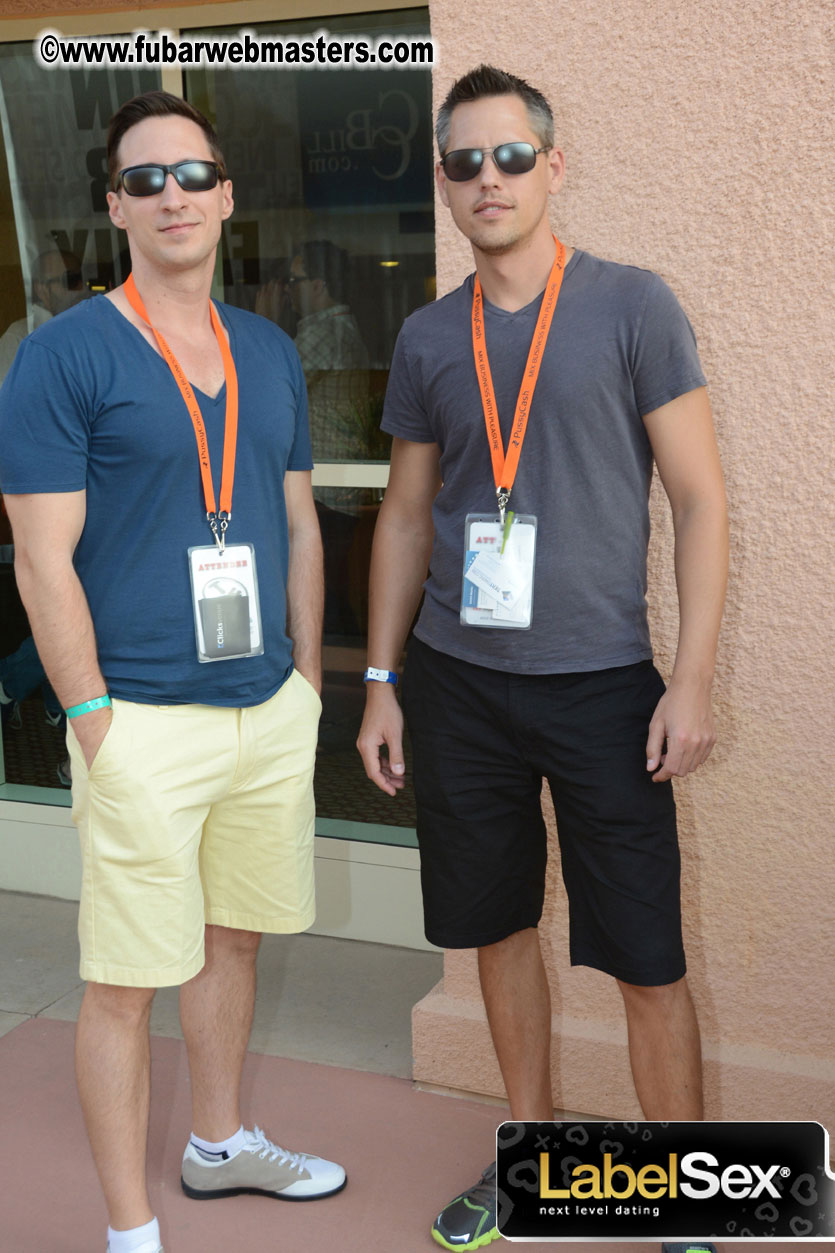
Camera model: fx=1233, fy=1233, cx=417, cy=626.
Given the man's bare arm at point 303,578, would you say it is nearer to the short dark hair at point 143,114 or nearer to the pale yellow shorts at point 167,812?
the pale yellow shorts at point 167,812

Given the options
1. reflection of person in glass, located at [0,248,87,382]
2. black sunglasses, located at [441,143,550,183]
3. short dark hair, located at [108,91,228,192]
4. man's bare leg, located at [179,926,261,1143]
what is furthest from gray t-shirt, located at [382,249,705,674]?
reflection of person in glass, located at [0,248,87,382]

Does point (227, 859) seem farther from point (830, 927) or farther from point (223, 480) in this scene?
point (830, 927)

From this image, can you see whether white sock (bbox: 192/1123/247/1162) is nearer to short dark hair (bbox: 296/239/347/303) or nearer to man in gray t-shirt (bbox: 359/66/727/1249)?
man in gray t-shirt (bbox: 359/66/727/1249)

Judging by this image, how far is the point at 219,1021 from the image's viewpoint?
2.64 metres

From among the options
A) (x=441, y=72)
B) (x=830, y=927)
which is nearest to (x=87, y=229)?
(x=441, y=72)

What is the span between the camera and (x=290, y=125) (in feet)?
13.1

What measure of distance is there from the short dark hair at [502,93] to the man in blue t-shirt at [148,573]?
0.48m

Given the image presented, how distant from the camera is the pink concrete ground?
102 inches

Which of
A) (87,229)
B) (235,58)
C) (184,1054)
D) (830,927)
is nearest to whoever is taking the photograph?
(830,927)

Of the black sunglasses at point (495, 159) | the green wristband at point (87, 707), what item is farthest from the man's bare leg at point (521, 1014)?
the black sunglasses at point (495, 159)

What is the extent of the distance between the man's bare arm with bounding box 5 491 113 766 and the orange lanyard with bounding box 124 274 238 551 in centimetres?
23

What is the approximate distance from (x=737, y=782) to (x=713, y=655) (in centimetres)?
68

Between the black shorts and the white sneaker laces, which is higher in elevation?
the black shorts

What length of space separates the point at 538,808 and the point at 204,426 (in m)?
0.99
